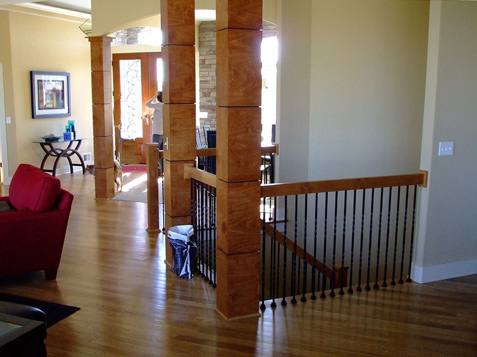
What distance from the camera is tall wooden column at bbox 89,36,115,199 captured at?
731cm

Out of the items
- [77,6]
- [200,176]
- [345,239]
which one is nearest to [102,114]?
[77,6]

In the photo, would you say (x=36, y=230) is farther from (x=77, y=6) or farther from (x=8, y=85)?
(x=77, y=6)

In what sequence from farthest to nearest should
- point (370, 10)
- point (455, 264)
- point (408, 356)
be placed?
point (370, 10) < point (455, 264) < point (408, 356)

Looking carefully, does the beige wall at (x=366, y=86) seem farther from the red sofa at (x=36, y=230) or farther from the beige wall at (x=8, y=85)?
the beige wall at (x=8, y=85)

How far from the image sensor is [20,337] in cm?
150

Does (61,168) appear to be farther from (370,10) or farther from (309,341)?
(309,341)

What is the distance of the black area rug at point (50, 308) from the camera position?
356 cm

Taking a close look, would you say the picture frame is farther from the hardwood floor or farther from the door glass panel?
the hardwood floor

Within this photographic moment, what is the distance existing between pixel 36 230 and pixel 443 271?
3575mm

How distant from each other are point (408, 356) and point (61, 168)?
320 inches

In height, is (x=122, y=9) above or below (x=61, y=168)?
above

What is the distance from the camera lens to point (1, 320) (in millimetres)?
1603

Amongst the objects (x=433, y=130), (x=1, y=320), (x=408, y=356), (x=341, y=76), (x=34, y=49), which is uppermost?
(x=34, y=49)

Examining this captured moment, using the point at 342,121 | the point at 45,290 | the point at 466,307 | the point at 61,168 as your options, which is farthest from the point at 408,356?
the point at 61,168
